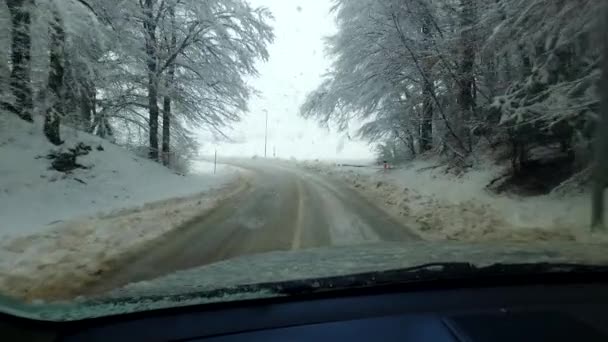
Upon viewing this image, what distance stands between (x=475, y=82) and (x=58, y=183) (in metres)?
12.5

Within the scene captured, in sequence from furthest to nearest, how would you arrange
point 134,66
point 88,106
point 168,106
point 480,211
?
1. point 168,106
2. point 134,66
3. point 88,106
4. point 480,211

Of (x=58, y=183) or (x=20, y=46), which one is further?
(x=58, y=183)

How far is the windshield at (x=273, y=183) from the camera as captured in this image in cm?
594

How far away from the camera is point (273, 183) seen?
20.9m

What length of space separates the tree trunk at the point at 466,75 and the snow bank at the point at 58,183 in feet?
31.0

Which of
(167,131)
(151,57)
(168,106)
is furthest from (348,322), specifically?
(167,131)

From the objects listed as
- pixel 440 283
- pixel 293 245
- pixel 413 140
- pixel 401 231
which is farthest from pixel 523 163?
pixel 413 140

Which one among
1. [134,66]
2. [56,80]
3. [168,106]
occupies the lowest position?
[56,80]

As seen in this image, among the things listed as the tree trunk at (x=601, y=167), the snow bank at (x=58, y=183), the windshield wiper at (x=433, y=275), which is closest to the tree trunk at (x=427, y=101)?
the tree trunk at (x=601, y=167)

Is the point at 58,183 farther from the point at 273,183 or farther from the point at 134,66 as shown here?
the point at 273,183

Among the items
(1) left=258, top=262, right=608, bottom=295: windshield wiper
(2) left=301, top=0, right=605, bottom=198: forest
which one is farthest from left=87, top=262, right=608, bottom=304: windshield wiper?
(2) left=301, top=0, right=605, bottom=198: forest

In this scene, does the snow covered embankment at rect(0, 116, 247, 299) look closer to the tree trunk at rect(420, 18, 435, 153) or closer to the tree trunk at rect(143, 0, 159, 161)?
the tree trunk at rect(143, 0, 159, 161)

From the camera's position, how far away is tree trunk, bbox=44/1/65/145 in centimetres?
1195

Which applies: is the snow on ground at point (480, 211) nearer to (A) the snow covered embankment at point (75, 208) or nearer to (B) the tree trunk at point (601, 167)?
(B) the tree trunk at point (601, 167)
